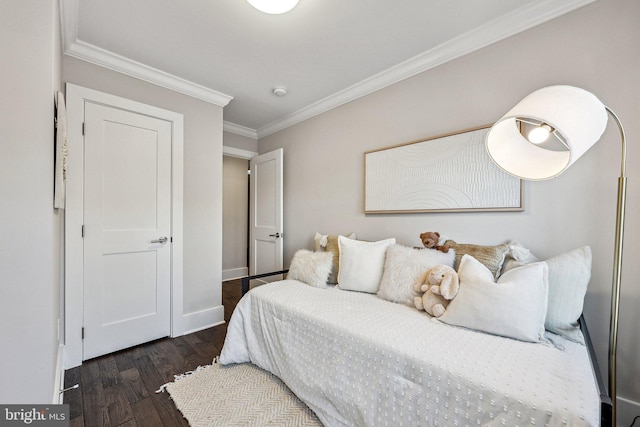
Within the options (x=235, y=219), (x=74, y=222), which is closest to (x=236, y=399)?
(x=74, y=222)

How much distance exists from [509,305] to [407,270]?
2.09ft

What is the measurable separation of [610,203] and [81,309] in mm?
3644

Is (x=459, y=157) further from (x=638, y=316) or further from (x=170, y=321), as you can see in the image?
(x=170, y=321)

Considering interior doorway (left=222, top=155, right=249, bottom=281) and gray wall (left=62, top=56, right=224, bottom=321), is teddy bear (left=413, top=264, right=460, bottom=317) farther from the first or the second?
interior doorway (left=222, top=155, right=249, bottom=281)

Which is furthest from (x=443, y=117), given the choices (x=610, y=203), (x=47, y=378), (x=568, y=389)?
(x=47, y=378)

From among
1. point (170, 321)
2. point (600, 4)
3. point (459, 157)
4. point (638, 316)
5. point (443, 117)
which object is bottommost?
point (170, 321)

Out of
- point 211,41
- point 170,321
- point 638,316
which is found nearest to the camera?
point 638,316

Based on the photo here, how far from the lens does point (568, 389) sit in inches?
→ 38.0

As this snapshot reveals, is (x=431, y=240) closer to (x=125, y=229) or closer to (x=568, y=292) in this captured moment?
(x=568, y=292)

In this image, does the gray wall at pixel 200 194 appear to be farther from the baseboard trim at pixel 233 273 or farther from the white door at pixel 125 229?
the baseboard trim at pixel 233 273

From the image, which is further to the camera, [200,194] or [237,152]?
[237,152]

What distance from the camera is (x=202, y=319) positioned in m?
2.79

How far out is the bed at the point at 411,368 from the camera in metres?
0.97

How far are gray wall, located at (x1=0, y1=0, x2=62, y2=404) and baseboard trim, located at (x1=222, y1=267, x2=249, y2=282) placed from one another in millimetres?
3606
